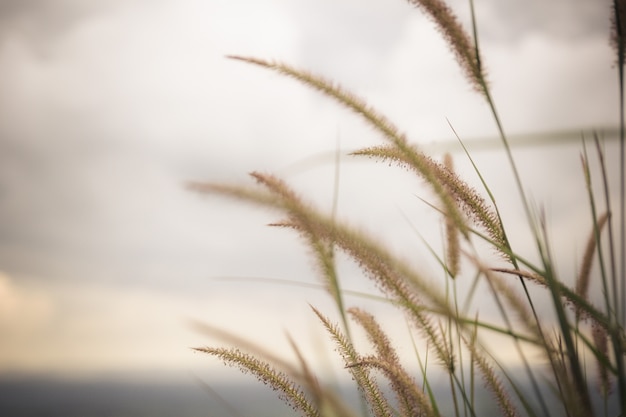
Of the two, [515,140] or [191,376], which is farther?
[191,376]

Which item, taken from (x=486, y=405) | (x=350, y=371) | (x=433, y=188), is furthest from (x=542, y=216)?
(x=350, y=371)

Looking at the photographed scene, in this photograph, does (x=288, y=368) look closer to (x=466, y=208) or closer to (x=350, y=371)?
(x=350, y=371)

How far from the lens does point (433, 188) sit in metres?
1.20

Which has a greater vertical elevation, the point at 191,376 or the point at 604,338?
the point at 604,338

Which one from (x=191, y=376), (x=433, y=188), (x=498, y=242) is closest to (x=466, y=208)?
(x=498, y=242)

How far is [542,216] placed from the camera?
1240 millimetres

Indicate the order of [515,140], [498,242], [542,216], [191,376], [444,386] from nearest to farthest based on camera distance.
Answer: [515,140] < [542,216] < [498,242] < [444,386] < [191,376]

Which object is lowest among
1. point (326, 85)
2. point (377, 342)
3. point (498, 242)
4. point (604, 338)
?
point (377, 342)

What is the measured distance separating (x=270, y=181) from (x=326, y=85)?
419 millimetres

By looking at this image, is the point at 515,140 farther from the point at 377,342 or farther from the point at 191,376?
the point at 191,376

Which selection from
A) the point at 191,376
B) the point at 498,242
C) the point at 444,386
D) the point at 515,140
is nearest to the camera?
the point at 515,140

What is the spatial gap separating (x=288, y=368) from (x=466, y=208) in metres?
0.89

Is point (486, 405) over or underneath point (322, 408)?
over

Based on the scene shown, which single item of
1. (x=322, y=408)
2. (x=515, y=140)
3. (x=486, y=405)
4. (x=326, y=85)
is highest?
(x=326, y=85)
